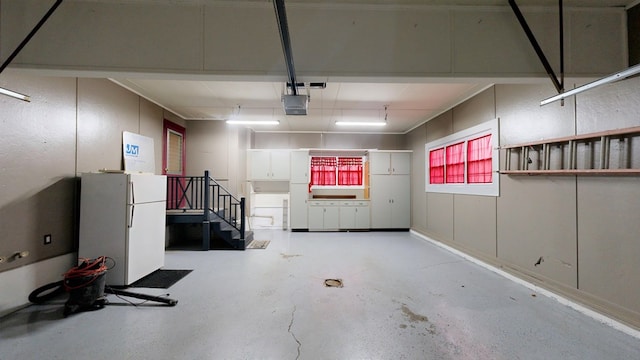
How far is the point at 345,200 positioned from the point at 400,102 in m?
3.26

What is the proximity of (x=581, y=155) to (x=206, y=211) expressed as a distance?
5934 millimetres

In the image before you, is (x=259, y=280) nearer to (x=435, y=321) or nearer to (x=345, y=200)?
(x=435, y=321)

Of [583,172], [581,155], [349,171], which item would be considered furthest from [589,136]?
[349,171]

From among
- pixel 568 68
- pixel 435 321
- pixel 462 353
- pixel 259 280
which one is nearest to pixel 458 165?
pixel 568 68

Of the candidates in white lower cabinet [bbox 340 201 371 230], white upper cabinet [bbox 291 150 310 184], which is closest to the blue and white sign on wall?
white upper cabinet [bbox 291 150 310 184]

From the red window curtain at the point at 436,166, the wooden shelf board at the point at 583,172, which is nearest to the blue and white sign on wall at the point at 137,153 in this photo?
the wooden shelf board at the point at 583,172

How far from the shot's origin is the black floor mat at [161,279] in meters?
3.35

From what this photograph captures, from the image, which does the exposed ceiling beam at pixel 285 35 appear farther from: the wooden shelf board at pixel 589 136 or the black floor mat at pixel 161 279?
the black floor mat at pixel 161 279

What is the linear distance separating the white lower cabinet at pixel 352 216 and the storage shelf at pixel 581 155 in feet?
13.1

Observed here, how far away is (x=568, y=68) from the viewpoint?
222 cm

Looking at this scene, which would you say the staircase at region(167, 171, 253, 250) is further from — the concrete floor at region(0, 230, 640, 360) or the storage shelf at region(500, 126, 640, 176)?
the storage shelf at region(500, 126, 640, 176)

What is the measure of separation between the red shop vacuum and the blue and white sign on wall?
1.81m

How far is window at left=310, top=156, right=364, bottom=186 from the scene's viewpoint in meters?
7.50

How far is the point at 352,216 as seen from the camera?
7.10 meters
